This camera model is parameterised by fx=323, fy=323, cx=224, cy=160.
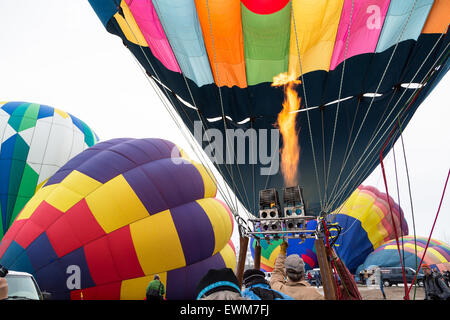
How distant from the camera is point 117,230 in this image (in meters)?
5.75

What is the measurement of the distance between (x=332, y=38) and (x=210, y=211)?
410 centimetres

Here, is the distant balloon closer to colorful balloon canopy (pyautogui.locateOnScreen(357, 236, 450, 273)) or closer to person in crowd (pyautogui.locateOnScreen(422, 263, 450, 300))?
colorful balloon canopy (pyautogui.locateOnScreen(357, 236, 450, 273))

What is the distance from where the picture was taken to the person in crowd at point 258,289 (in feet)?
4.92

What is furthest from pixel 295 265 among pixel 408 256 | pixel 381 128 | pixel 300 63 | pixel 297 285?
pixel 408 256

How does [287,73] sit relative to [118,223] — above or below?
above

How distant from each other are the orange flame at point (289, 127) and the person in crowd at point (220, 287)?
4.17 metres

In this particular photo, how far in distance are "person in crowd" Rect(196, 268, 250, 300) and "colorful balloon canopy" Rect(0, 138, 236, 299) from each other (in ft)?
12.3

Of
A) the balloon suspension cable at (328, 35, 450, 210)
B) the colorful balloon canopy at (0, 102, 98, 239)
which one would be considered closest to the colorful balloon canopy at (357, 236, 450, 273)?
the balloon suspension cable at (328, 35, 450, 210)

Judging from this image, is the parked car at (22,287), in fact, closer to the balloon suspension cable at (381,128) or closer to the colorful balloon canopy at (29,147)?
the balloon suspension cable at (381,128)

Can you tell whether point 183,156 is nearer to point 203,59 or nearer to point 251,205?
point 251,205

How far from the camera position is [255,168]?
19.2ft

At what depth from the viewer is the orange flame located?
505 centimetres
